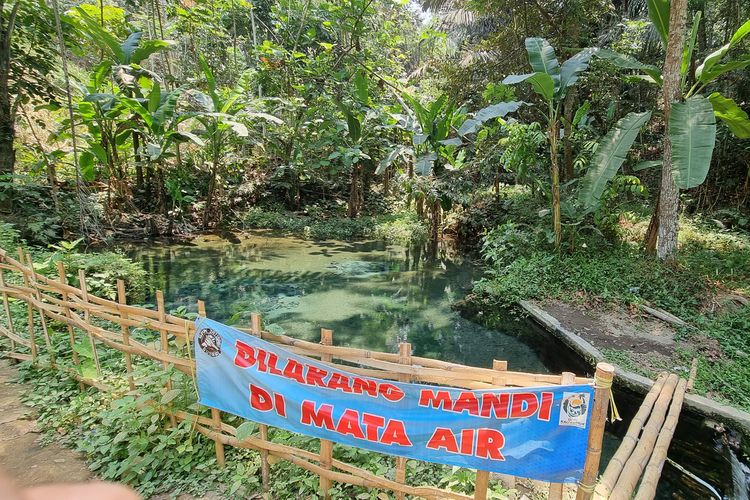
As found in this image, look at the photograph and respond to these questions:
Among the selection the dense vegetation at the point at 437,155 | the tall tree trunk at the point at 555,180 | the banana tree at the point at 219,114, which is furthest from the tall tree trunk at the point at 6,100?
the tall tree trunk at the point at 555,180

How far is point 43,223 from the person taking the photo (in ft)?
22.6

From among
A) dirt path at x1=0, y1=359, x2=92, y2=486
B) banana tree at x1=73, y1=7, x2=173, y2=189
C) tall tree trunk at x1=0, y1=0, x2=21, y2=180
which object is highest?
banana tree at x1=73, y1=7, x2=173, y2=189

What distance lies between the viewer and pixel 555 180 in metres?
6.26

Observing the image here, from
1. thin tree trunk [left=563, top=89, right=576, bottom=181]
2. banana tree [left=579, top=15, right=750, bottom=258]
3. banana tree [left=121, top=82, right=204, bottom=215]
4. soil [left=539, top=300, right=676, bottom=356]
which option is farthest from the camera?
banana tree [left=121, top=82, right=204, bottom=215]

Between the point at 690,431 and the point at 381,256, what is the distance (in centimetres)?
648

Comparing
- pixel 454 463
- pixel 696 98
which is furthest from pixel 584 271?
pixel 454 463

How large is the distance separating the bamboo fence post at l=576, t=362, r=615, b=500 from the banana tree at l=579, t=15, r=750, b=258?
11.9ft

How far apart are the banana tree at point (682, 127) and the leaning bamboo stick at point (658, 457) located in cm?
252

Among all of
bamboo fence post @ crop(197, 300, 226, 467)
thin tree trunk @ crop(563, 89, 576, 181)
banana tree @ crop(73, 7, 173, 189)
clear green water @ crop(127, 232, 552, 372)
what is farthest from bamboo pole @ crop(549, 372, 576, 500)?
banana tree @ crop(73, 7, 173, 189)

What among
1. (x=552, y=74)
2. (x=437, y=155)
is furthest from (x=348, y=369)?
(x=437, y=155)

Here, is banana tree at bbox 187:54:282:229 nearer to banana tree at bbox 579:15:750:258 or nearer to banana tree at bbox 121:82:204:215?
banana tree at bbox 121:82:204:215

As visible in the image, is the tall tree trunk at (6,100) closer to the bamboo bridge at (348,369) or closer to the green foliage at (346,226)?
the bamboo bridge at (348,369)

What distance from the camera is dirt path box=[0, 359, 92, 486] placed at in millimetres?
2412

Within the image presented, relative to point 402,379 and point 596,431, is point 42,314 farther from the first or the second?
point 596,431
